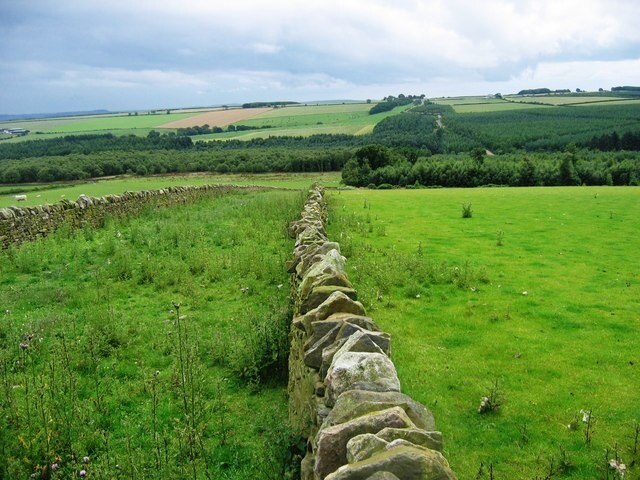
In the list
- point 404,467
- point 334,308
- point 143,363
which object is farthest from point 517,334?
point 143,363

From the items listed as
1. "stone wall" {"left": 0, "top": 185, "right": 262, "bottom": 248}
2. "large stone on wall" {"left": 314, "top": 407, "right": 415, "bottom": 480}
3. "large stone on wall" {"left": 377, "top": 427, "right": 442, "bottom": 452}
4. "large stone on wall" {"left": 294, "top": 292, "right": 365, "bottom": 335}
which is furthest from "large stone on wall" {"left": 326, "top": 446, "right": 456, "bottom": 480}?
"stone wall" {"left": 0, "top": 185, "right": 262, "bottom": 248}

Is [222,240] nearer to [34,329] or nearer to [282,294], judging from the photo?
[282,294]

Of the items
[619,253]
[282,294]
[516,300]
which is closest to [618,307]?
[516,300]

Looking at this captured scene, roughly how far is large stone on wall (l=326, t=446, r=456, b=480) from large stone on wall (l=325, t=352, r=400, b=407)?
3.77 ft

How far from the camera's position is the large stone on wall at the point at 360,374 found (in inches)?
160

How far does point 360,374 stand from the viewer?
165 inches

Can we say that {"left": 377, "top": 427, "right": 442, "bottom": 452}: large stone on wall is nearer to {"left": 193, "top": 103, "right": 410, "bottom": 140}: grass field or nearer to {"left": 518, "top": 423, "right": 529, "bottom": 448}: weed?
{"left": 518, "top": 423, "right": 529, "bottom": 448}: weed

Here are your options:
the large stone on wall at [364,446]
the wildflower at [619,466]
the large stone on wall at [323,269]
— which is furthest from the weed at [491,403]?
the large stone on wall at [364,446]

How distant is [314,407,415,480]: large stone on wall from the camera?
3371 mm

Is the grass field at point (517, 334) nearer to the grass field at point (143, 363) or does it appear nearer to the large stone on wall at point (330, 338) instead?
the large stone on wall at point (330, 338)

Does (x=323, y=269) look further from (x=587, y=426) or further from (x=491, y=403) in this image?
(x=587, y=426)

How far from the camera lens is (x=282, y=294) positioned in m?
10.6

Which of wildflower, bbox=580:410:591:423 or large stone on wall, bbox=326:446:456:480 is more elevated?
large stone on wall, bbox=326:446:456:480

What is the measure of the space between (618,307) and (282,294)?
6.92 metres
